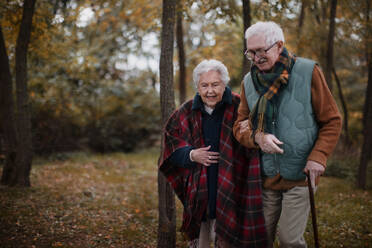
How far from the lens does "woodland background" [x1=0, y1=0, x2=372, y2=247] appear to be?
5285mm

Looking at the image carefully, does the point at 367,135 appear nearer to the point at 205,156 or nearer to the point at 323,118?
the point at 323,118

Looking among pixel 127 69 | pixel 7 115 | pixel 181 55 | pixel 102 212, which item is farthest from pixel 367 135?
pixel 127 69

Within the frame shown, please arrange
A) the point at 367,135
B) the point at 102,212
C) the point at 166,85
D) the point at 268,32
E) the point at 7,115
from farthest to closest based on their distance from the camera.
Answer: the point at 7,115
the point at 367,135
the point at 102,212
the point at 166,85
the point at 268,32

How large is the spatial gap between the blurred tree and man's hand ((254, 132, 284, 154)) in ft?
16.4

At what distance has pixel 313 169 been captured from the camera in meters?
2.18

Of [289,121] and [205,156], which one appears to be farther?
[205,156]

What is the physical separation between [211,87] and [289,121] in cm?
77

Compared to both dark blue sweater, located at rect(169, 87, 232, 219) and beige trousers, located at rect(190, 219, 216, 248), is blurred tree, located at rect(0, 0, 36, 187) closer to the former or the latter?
dark blue sweater, located at rect(169, 87, 232, 219)

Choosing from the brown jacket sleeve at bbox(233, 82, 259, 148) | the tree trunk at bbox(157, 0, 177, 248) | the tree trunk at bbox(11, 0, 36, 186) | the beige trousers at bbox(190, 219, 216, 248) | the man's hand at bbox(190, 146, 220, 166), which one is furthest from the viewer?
the tree trunk at bbox(11, 0, 36, 186)

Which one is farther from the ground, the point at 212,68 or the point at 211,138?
the point at 212,68

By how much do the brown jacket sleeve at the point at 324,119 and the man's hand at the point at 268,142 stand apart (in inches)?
9.2

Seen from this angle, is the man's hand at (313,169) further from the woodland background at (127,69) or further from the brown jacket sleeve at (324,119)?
the woodland background at (127,69)

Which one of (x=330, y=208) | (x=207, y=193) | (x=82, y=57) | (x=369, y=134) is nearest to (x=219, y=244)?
(x=207, y=193)

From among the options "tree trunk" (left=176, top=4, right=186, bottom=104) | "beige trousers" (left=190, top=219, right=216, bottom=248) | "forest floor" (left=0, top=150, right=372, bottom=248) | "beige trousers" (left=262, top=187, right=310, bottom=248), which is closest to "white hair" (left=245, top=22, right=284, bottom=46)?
"beige trousers" (left=262, top=187, right=310, bottom=248)
